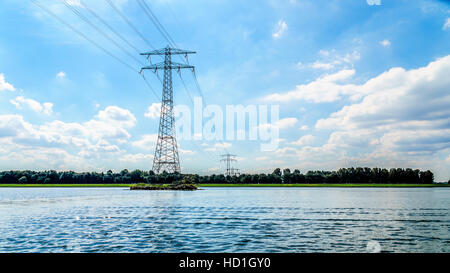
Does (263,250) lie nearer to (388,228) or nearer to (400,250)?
(400,250)

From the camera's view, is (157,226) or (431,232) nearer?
(431,232)
